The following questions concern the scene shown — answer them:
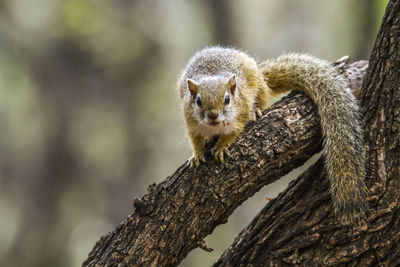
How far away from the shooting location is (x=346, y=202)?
3305 millimetres

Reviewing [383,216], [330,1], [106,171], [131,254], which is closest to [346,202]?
[383,216]

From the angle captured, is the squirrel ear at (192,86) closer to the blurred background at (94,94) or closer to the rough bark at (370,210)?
the rough bark at (370,210)

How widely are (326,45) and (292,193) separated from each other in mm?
7466

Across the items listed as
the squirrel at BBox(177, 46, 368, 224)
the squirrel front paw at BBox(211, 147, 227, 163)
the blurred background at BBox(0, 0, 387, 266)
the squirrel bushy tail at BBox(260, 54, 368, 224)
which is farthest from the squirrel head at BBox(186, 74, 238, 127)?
the blurred background at BBox(0, 0, 387, 266)

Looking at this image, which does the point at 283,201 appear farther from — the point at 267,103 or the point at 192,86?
the point at 192,86

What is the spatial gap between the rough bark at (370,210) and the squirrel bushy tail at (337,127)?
8 centimetres

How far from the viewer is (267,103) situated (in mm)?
4430

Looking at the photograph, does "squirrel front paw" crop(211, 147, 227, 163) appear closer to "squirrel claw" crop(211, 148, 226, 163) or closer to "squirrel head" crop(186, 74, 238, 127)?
"squirrel claw" crop(211, 148, 226, 163)

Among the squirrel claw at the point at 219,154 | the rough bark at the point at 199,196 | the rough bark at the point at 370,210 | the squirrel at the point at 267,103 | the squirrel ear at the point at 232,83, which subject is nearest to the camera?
the rough bark at the point at 370,210

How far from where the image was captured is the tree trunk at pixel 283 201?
3297 millimetres

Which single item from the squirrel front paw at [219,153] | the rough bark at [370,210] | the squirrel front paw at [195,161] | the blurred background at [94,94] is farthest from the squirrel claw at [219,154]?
the blurred background at [94,94]

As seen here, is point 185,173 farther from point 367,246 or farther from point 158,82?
point 158,82

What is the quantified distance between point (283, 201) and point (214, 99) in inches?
39.8

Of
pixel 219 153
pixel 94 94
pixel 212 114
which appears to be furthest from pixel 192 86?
pixel 94 94
